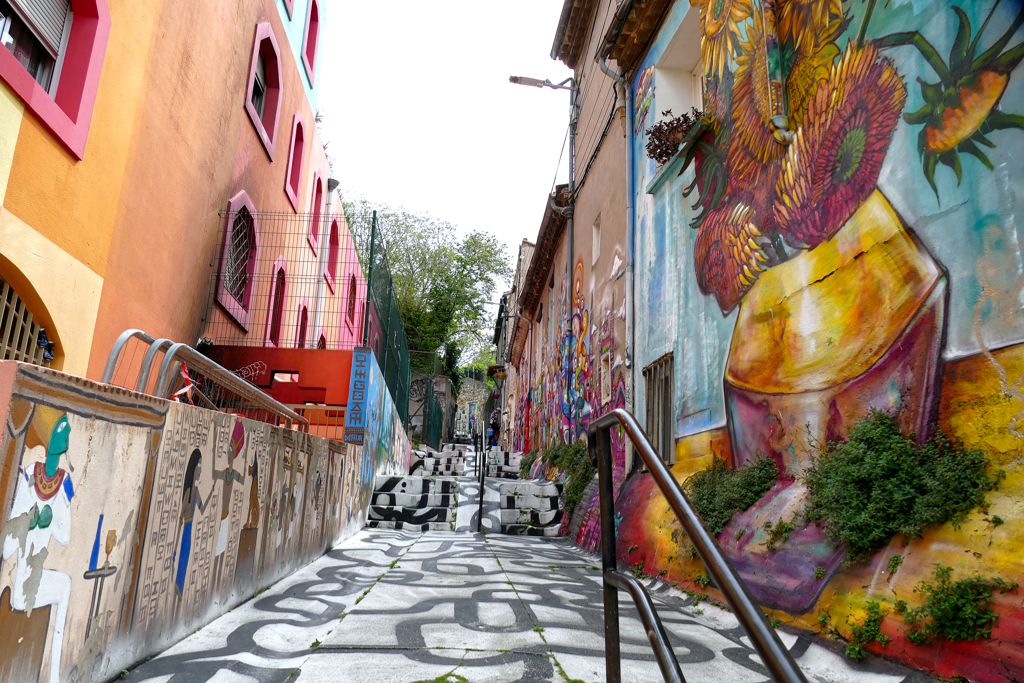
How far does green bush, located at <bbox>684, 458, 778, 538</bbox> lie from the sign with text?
18.1 feet

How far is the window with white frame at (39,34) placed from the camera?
5176 millimetres

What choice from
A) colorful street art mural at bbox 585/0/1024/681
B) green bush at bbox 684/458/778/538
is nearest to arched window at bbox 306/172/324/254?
colorful street art mural at bbox 585/0/1024/681

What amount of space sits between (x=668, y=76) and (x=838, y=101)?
3781 mm

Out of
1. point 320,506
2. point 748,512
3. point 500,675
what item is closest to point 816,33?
point 748,512

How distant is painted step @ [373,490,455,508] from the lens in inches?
367

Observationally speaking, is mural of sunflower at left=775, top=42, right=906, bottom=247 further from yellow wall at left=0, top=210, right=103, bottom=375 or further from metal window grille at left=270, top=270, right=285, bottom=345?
metal window grille at left=270, top=270, right=285, bottom=345

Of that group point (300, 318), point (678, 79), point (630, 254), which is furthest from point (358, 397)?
point (678, 79)

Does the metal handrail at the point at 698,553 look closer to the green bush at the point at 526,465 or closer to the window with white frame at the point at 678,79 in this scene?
the window with white frame at the point at 678,79

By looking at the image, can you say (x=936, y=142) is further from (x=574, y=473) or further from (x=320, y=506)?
(x=574, y=473)

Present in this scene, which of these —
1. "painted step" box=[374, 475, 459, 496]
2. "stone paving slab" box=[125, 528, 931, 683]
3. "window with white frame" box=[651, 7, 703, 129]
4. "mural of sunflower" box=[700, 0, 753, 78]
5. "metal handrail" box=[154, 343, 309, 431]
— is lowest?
"stone paving slab" box=[125, 528, 931, 683]

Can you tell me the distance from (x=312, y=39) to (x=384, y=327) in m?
7.23

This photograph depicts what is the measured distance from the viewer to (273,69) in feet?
37.4

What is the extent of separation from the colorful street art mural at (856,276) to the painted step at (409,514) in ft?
13.9

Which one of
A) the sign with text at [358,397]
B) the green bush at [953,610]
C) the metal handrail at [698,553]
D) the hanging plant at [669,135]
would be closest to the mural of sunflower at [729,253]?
the hanging plant at [669,135]
